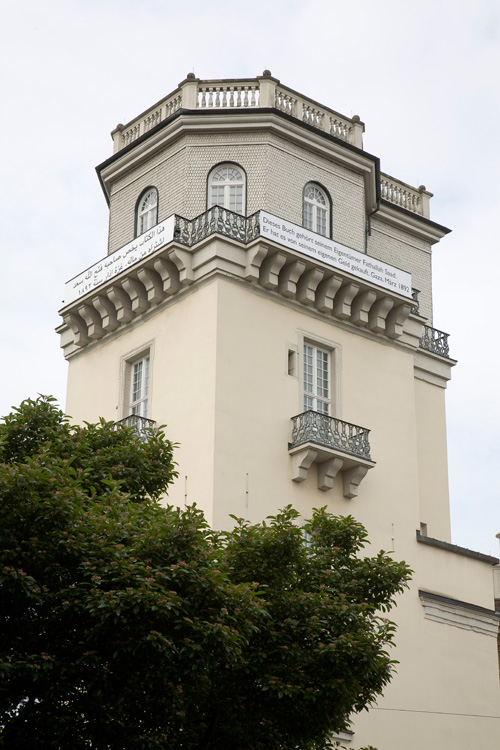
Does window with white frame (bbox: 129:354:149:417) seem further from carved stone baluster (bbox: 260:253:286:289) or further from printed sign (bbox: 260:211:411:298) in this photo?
printed sign (bbox: 260:211:411:298)

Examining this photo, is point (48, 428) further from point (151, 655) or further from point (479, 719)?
point (479, 719)

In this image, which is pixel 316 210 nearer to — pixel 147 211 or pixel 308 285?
pixel 308 285

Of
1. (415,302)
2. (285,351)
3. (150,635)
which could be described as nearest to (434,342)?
(415,302)

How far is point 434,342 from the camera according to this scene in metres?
38.0

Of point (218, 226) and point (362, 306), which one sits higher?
point (218, 226)

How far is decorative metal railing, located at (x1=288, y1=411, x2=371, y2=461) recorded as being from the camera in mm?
31609

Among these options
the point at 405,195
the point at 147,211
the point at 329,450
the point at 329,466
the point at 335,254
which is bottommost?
the point at 329,466

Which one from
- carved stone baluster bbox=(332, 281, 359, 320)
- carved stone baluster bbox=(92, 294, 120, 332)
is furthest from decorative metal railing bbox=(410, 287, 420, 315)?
carved stone baluster bbox=(92, 294, 120, 332)

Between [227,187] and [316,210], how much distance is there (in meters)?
2.58

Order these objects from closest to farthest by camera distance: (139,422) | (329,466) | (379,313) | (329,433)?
(329,466), (329,433), (139,422), (379,313)

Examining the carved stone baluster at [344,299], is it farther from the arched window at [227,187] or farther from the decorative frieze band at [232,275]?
the arched window at [227,187]

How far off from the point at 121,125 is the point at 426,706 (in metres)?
18.0

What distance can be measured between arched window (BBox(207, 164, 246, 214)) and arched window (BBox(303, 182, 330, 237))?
184cm

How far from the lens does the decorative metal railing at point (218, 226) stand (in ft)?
107
